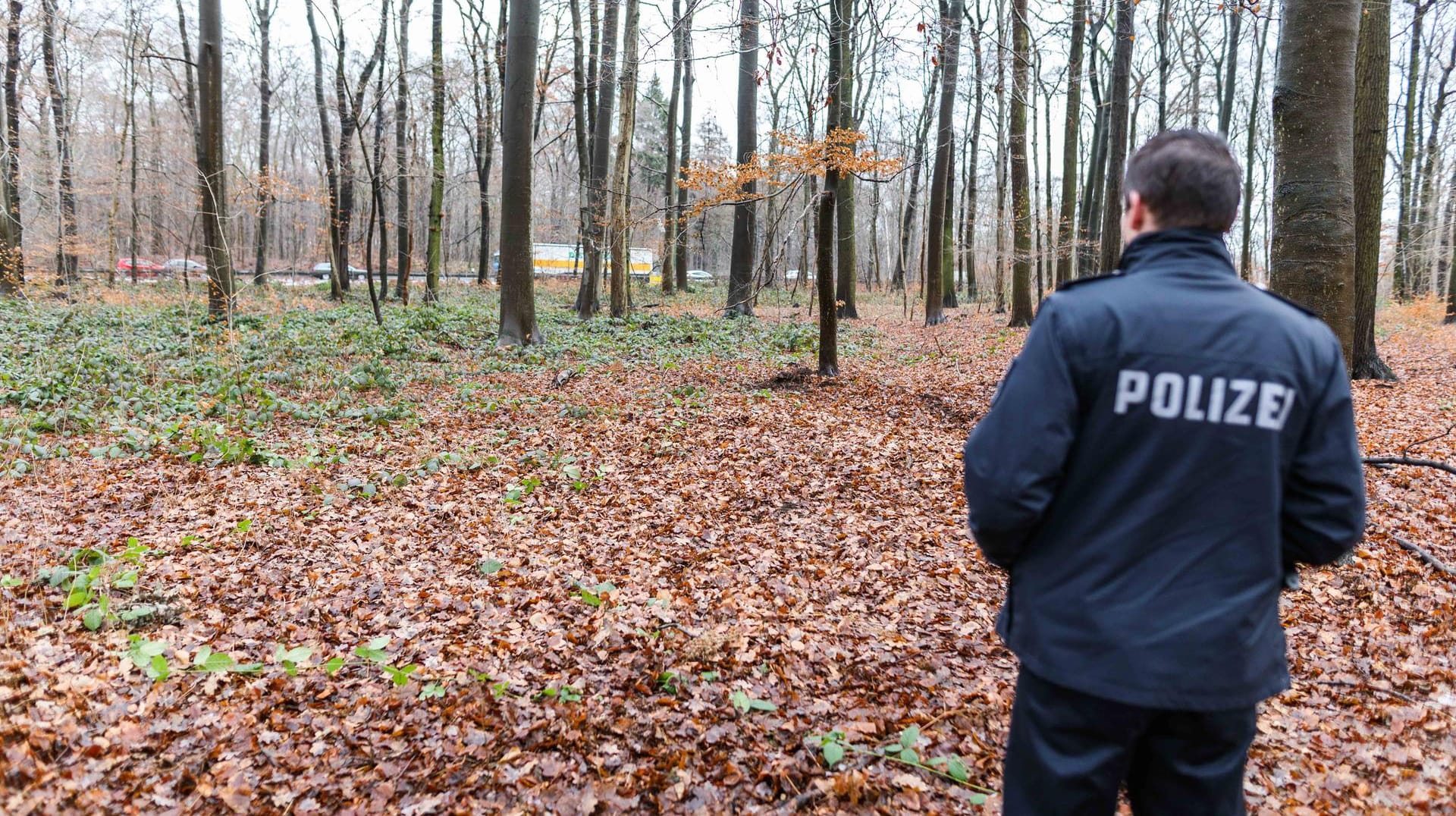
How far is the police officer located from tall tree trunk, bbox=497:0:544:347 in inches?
452

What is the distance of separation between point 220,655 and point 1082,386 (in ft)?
13.1

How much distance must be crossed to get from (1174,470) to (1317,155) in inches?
179

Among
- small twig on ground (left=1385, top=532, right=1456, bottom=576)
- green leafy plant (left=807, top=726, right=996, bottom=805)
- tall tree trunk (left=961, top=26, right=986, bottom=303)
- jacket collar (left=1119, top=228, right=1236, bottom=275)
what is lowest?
green leafy plant (left=807, top=726, right=996, bottom=805)

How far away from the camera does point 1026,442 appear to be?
5.25 feet

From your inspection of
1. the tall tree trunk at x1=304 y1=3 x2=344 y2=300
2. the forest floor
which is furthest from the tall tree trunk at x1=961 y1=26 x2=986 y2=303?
the tall tree trunk at x1=304 y1=3 x2=344 y2=300

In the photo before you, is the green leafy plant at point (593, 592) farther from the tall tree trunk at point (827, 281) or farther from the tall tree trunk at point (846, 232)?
the tall tree trunk at point (846, 232)

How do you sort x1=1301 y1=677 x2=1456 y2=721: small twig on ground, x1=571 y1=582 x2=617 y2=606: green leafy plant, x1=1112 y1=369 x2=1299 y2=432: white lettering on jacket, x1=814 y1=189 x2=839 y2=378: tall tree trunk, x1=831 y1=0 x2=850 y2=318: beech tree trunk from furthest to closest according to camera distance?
x1=831 y1=0 x2=850 y2=318: beech tree trunk → x1=814 y1=189 x2=839 y2=378: tall tree trunk → x1=571 y1=582 x2=617 y2=606: green leafy plant → x1=1301 y1=677 x2=1456 y2=721: small twig on ground → x1=1112 y1=369 x2=1299 y2=432: white lettering on jacket

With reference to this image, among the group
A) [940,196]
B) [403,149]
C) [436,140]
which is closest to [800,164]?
[940,196]

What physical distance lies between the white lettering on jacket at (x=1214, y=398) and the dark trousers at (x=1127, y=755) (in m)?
0.64

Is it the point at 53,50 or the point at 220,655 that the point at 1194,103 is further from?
the point at 53,50

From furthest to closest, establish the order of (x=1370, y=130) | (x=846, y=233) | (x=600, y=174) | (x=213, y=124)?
(x=846, y=233) → (x=600, y=174) → (x=213, y=124) → (x=1370, y=130)

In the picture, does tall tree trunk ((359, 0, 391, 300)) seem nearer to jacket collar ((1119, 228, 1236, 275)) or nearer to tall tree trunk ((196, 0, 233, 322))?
tall tree trunk ((196, 0, 233, 322))

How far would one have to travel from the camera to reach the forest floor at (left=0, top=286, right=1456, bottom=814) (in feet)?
9.73

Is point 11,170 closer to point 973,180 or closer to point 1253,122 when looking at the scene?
point 973,180
